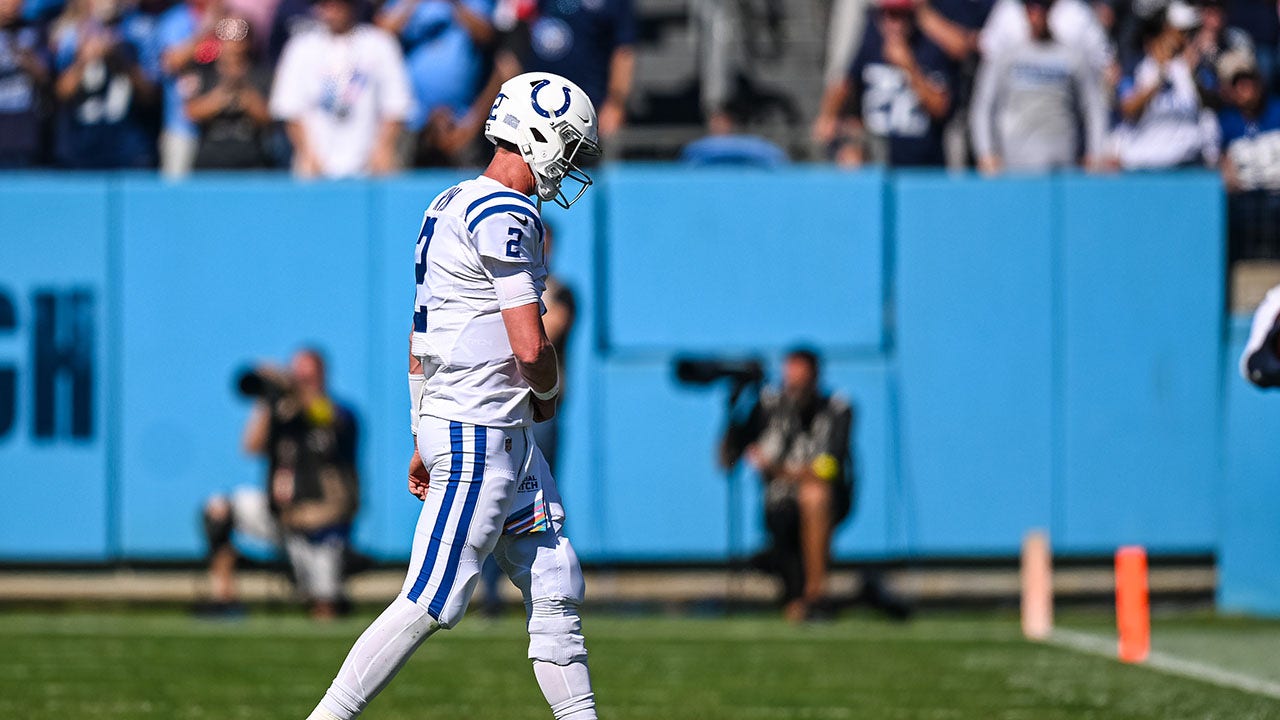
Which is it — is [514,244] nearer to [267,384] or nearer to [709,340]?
[267,384]

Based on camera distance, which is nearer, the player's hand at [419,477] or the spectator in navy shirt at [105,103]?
the player's hand at [419,477]

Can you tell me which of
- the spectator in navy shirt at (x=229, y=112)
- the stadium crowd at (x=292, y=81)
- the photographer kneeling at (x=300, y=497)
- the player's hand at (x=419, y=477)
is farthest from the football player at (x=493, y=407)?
the spectator in navy shirt at (x=229, y=112)

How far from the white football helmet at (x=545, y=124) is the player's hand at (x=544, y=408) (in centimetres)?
56

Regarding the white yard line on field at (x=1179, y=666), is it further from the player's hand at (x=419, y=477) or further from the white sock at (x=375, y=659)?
the white sock at (x=375, y=659)

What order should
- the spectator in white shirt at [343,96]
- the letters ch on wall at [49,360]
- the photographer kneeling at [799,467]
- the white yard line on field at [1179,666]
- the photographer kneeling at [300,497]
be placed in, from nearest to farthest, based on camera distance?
the white yard line on field at [1179,666] < the photographer kneeling at [799,467] < the photographer kneeling at [300,497] < the letters ch on wall at [49,360] < the spectator in white shirt at [343,96]

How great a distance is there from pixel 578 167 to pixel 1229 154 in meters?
8.46

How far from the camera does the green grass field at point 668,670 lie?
8094 millimetres

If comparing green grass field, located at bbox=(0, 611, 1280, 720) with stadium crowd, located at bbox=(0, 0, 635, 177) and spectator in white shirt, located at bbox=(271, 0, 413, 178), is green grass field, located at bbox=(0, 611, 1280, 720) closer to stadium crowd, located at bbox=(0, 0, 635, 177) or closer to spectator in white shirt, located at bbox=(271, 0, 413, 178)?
spectator in white shirt, located at bbox=(271, 0, 413, 178)

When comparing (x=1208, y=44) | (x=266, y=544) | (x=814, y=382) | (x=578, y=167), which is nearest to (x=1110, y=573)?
(x=814, y=382)

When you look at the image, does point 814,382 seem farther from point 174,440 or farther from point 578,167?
point 578,167

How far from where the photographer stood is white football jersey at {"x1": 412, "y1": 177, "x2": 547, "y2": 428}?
541 centimetres

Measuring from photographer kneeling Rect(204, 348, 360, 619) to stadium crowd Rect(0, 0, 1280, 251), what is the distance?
179 centimetres

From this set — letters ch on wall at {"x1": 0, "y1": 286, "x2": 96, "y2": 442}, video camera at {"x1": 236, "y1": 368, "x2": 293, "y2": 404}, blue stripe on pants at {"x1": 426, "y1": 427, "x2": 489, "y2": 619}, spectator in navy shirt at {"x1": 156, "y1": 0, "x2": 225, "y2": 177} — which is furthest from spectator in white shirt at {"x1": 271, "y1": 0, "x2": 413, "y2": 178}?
blue stripe on pants at {"x1": 426, "y1": 427, "x2": 489, "y2": 619}

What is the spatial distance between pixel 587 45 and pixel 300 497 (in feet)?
12.7
